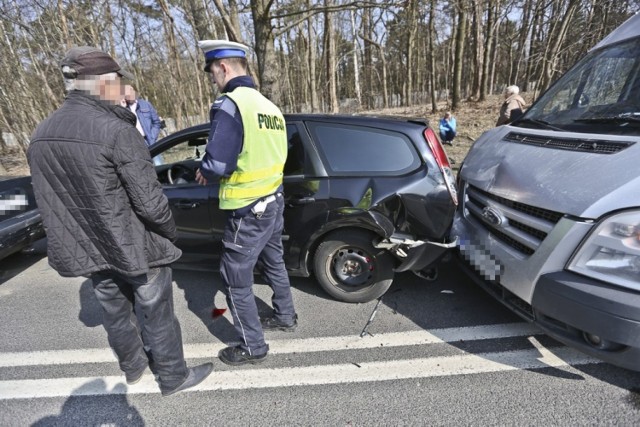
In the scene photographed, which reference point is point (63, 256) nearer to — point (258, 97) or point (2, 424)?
point (2, 424)

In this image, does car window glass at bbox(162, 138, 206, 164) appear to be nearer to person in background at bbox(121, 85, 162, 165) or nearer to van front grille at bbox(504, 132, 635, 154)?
person in background at bbox(121, 85, 162, 165)

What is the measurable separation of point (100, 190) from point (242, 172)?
2.49 feet

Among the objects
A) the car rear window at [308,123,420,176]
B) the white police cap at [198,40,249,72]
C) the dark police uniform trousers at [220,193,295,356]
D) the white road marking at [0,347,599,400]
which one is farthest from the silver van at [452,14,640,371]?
the white police cap at [198,40,249,72]

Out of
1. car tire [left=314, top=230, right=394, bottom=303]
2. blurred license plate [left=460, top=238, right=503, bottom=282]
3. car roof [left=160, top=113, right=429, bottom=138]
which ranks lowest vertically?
car tire [left=314, top=230, right=394, bottom=303]

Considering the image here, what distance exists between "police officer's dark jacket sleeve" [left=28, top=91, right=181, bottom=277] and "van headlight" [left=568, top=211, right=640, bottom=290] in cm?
223

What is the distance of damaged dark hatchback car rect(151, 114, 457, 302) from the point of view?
2.76 meters

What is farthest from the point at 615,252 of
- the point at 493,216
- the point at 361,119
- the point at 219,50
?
the point at 219,50

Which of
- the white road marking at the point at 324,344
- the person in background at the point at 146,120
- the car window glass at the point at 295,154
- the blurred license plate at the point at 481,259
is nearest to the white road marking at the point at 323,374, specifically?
the white road marking at the point at 324,344

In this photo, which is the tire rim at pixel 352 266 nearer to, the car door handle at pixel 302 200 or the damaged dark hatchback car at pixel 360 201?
the damaged dark hatchback car at pixel 360 201

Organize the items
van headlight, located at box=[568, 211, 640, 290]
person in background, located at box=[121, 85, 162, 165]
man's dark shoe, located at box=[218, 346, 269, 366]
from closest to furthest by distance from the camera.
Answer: van headlight, located at box=[568, 211, 640, 290]
man's dark shoe, located at box=[218, 346, 269, 366]
person in background, located at box=[121, 85, 162, 165]

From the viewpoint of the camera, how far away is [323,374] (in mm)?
2340

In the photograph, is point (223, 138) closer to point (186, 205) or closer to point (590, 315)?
point (186, 205)

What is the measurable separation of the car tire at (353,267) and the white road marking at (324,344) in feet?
1.48

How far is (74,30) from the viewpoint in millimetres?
10102
